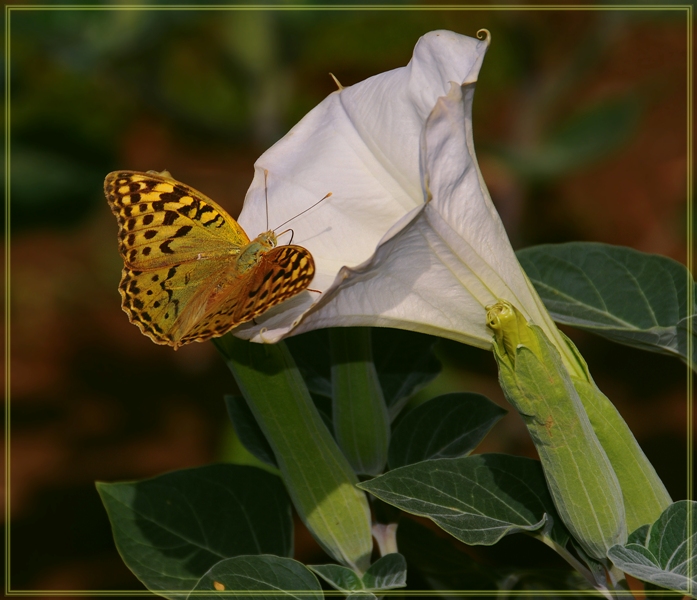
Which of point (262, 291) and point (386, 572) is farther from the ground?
point (262, 291)

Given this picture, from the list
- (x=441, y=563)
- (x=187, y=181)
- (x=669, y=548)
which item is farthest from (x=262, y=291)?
(x=187, y=181)

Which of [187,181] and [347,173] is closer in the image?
[347,173]

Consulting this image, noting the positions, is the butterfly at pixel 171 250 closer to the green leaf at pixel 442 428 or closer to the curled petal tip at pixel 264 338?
the curled petal tip at pixel 264 338

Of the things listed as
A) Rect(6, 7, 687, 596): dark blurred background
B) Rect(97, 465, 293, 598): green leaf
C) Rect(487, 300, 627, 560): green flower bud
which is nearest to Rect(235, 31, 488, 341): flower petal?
Rect(487, 300, 627, 560): green flower bud

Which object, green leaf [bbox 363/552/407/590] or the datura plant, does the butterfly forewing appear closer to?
the datura plant

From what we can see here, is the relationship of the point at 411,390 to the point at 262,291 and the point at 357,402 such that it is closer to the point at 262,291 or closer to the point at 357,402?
the point at 357,402

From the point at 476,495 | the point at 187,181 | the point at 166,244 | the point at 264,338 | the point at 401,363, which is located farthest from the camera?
the point at 187,181

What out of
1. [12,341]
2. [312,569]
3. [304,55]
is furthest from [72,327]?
[312,569]
